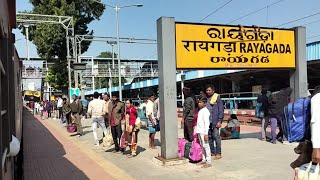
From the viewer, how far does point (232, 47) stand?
9430 millimetres

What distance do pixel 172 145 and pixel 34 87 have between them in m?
73.9

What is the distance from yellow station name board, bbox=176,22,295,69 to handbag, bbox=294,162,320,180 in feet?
16.8

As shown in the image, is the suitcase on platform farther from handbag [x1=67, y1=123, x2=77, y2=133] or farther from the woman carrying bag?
handbag [x1=67, y1=123, x2=77, y2=133]

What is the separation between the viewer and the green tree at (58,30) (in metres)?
33.7

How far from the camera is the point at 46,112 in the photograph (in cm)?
3562

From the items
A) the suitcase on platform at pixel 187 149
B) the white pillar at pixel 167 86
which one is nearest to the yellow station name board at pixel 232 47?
the white pillar at pixel 167 86

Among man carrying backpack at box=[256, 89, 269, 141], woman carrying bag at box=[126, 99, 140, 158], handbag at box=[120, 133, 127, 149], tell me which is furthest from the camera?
man carrying backpack at box=[256, 89, 269, 141]

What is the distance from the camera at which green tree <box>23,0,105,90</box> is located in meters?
33.7

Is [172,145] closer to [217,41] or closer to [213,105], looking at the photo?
[213,105]

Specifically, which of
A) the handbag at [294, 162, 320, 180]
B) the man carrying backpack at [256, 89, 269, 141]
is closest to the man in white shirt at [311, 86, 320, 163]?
the handbag at [294, 162, 320, 180]

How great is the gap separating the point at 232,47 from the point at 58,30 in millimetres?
26778

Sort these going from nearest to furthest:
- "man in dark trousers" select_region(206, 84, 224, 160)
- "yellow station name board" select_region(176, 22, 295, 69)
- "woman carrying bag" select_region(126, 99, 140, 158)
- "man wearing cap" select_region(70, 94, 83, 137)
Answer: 1. "man in dark trousers" select_region(206, 84, 224, 160)
2. "yellow station name board" select_region(176, 22, 295, 69)
3. "woman carrying bag" select_region(126, 99, 140, 158)
4. "man wearing cap" select_region(70, 94, 83, 137)

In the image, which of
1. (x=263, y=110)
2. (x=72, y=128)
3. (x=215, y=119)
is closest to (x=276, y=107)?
(x=263, y=110)

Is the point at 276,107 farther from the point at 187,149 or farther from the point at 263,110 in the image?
the point at 187,149
